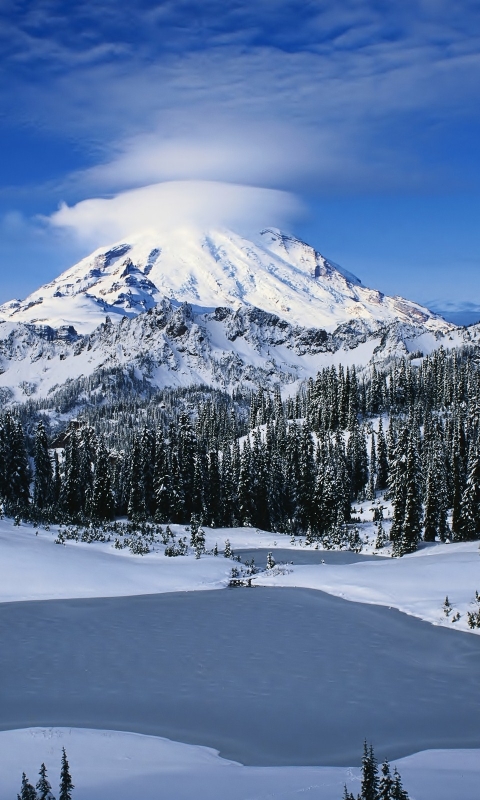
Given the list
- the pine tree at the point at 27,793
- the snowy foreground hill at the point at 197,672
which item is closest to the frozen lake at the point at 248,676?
the snowy foreground hill at the point at 197,672

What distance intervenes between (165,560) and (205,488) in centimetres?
4094

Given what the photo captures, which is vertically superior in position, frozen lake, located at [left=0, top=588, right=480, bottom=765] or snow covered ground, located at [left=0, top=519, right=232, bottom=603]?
snow covered ground, located at [left=0, top=519, right=232, bottom=603]

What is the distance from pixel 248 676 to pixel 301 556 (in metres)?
30.4

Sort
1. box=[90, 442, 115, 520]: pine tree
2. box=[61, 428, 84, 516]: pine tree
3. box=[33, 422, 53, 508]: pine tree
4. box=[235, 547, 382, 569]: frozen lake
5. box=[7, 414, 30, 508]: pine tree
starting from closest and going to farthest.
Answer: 1. box=[235, 547, 382, 569]: frozen lake
2. box=[90, 442, 115, 520]: pine tree
3. box=[7, 414, 30, 508]: pine tree
4. box=[61, 428, 84, 516]: pine tree
5. box=[33, 422, 53, 508]: pine tree

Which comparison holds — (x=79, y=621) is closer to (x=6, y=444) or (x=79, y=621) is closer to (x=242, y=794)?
(x=242, y=794)

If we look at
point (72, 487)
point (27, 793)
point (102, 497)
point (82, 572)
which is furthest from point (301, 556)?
point (27, 793)

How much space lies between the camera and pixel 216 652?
2070 centimetres

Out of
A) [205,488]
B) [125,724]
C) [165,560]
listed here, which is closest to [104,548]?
[165,560]

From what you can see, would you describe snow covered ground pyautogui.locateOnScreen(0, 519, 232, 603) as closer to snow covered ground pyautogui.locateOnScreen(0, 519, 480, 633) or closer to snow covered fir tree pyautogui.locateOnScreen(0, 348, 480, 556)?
snow covered ground pyautogui.locateOnScreen(0, 519, 480, 633)

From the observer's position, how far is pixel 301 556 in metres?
48.3

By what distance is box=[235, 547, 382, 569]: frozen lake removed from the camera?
146 ft

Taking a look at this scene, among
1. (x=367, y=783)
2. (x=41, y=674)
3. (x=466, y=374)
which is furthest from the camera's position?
(x=466, y=374)

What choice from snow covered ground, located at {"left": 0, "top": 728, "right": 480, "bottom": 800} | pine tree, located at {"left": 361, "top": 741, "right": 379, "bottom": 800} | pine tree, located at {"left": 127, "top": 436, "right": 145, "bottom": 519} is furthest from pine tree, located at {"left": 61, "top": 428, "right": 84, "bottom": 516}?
pine tree, located at {"left": 361, "top": 741, "right": 379, "bottom": 800}

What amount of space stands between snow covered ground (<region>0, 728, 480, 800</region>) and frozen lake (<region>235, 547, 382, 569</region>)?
90.8 feet
